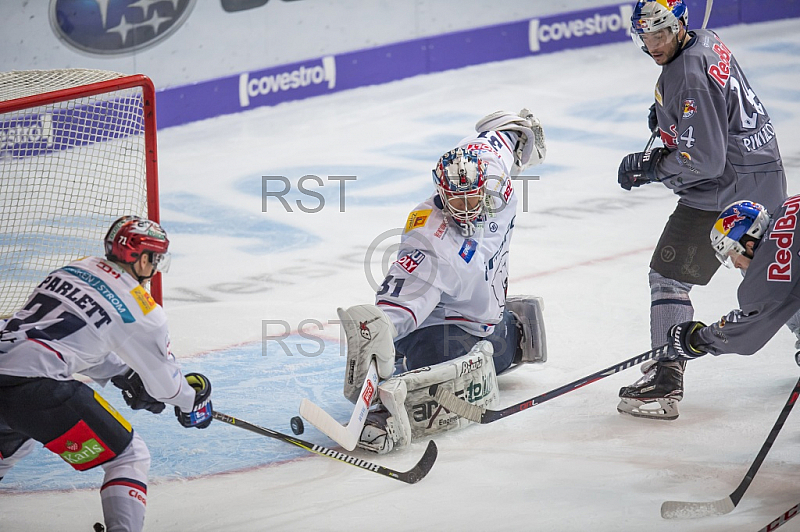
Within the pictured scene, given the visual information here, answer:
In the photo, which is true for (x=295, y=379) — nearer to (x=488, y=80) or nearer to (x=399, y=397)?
(x=399, y=397)

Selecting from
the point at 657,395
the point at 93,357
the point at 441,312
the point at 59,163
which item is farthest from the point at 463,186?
the point at 59,163

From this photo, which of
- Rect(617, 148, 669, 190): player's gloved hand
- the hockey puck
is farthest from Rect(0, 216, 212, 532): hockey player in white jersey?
Rect(617, 148, 669, 190): player's gloved hand

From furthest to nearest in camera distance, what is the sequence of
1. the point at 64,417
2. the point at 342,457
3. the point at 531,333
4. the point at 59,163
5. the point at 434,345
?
the point at 59,163
the point at 531,333
the point at 434,345
the point at 342,457
the point at 64,417

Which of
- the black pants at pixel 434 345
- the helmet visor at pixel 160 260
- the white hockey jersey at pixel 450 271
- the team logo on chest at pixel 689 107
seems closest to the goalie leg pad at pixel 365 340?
the white hockey jersey at pixel 450 271

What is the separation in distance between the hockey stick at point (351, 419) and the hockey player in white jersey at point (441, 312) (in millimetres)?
40

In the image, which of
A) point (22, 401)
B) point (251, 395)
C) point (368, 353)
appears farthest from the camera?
point (251, 395)

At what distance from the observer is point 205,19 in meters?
7.95

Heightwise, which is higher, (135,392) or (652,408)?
(135,392)

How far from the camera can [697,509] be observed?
3051 millimetres

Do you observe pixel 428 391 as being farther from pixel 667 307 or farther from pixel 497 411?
pixel 667 307

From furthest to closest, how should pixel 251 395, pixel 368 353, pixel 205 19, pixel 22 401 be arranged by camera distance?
pixel 205 19 → pixel 251 395 → pixel 368 353 → pixel 22 401

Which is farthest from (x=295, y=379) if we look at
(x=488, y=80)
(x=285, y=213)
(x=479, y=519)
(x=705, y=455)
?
(x=488, y=80)

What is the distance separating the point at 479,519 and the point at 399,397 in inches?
20.5

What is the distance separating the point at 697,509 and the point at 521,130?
1.84 m
